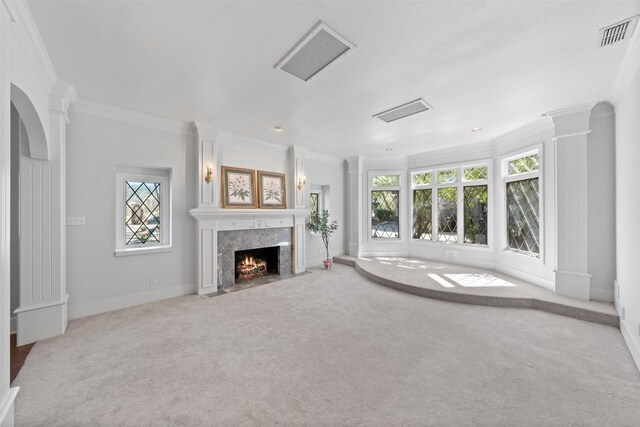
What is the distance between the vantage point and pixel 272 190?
5145 millimetres

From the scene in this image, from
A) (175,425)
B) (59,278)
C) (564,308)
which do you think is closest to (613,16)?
(564,308)

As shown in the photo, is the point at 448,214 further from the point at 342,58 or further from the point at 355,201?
the point at 342,58

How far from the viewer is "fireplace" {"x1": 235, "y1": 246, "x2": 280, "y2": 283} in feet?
16.2

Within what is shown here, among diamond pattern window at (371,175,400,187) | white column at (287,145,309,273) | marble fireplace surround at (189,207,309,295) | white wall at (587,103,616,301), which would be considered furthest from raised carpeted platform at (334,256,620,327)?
diamond pattern window at (371,175,400,187)

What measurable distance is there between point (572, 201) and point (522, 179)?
1.03 meters

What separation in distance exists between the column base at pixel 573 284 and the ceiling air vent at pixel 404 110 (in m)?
2.93

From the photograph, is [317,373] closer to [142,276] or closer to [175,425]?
[175,425]

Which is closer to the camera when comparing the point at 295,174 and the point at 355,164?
the point at 295,174

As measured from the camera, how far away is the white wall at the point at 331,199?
19.6ft

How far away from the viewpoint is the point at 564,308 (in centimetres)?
325

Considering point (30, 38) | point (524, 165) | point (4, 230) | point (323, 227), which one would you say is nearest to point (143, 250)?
point (4, 230)

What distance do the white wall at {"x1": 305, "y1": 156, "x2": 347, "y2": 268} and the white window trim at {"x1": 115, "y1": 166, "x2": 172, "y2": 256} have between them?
267 cm

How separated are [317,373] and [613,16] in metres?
3.41

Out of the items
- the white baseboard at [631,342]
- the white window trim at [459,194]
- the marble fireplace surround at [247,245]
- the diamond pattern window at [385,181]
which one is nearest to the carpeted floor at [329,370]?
the white baseboard at [631,342]
